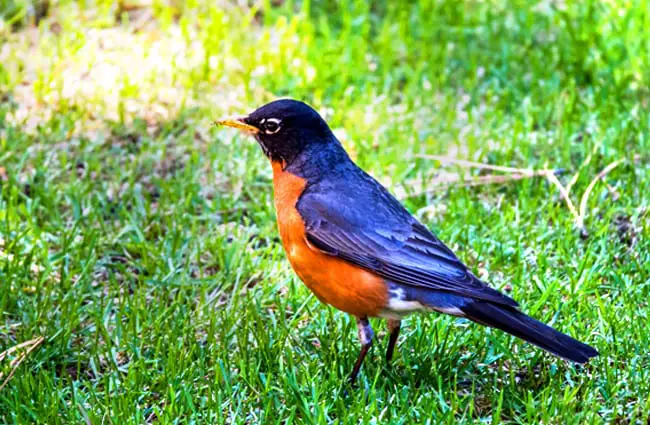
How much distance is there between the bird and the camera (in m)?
4.11

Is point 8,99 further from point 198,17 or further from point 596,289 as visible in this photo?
point 596,289

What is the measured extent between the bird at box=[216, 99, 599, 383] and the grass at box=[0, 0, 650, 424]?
0.27 meters

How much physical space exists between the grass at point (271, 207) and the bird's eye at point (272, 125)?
0.83 m

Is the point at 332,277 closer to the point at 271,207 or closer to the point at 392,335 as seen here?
the point at 392,335

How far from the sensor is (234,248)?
215 inches

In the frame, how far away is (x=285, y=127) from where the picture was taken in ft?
15.5

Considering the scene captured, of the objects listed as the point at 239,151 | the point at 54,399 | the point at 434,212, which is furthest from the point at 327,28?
the point at 54,399

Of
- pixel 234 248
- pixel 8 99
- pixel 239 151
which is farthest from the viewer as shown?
pixel 8 99

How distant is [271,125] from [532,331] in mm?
1525

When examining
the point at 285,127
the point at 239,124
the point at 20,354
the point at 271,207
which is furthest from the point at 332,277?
the point at 271,207

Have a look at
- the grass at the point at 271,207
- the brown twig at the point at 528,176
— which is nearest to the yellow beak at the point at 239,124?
the grass at the point at 271,207

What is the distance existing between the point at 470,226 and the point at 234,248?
1240 millimetres

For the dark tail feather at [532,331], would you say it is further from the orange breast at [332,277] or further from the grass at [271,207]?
the orange breast at [332,277]

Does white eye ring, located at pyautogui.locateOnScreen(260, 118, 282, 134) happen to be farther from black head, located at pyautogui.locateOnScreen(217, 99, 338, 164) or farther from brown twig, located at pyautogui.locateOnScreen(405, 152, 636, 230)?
brown twig, located at pyautogui.locateOnScreen(405, 152, 636, 230)
